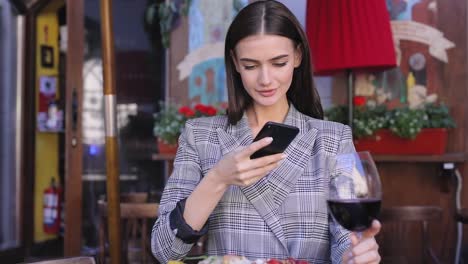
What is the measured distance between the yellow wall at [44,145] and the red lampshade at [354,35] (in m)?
3.56

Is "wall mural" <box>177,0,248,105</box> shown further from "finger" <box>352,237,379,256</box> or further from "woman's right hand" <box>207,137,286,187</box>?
"finger" <box>352,237,379,256</box>

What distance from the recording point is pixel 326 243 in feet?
4.43

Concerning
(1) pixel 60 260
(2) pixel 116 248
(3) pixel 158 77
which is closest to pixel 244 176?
(1) pixel 60 260

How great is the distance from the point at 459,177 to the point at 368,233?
283cm

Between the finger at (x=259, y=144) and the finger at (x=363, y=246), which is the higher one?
the finger at (x=259, y=144)

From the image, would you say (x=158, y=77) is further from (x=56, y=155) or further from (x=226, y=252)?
(x=226, y=252)

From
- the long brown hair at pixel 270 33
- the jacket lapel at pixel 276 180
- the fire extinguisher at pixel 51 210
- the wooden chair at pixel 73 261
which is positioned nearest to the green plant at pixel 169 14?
the fire extinguisher at pixel 51 210

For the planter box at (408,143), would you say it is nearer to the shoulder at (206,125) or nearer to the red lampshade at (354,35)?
the red lampshade at (354,35)

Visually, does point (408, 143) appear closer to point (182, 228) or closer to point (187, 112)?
point (187, 112)

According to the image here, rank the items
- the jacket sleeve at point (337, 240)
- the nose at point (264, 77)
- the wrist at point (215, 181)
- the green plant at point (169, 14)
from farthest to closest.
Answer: the green plant at point (169, 14) < the nose at point (264, 77) < the jacket sleeve at point (337, 240) < the wrist at point (215, 181)

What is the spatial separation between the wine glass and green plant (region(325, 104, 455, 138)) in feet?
8.06

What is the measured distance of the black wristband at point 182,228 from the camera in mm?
1216

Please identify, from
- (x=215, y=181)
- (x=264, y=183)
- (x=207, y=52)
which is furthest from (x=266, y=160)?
(x=207, y=52)

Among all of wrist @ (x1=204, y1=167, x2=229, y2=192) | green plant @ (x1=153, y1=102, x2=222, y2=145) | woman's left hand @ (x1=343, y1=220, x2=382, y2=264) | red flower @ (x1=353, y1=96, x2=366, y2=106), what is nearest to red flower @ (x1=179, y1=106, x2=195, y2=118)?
green plant @ (x1=153, y1=102, x2=222, y2=145)
